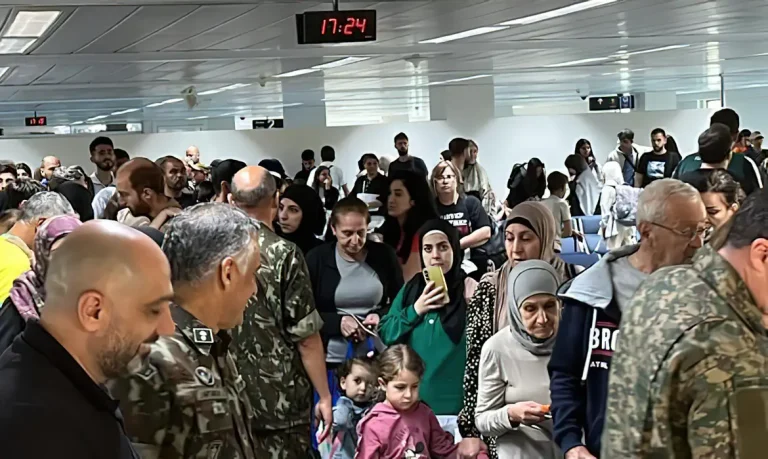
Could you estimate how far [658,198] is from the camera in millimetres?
3004

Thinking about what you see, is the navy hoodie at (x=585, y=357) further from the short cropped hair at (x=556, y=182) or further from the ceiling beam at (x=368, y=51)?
the ceiling beam at (x=368, y=51)

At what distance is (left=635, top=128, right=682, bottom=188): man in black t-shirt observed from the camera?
11.3 meters

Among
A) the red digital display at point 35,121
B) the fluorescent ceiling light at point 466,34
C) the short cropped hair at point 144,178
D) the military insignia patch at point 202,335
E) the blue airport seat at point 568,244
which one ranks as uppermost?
the fluorescent ceiling light at point 466,34

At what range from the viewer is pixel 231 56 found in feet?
35.0

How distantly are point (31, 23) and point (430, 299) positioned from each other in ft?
15.9

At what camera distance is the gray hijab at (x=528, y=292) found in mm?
3582

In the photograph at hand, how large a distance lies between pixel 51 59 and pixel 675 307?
951 cm

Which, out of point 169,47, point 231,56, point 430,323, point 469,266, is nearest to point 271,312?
point 430,323

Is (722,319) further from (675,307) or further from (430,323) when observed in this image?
(430,323)

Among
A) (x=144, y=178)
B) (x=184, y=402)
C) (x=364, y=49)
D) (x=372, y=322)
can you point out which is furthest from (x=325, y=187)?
(x=184, y=402)

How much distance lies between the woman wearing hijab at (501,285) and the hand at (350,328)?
987mm

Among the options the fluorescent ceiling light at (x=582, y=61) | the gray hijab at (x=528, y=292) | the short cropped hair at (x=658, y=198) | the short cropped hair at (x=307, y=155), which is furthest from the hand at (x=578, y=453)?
the short cropped hair at (x=307, y=155)

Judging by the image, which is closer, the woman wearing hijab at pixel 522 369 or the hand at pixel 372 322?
the woman wearing hijab at pixel 522 369

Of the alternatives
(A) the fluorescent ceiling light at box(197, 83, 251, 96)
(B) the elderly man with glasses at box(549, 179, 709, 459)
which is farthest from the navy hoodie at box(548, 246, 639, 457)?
(A) the fluorescent ceiling light at box(197, 83, 251, 96)
